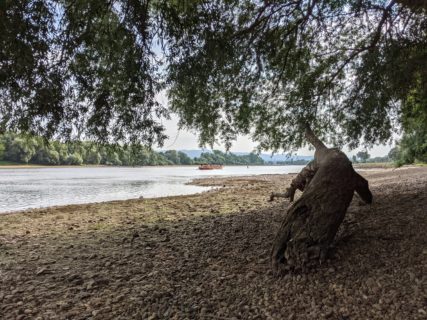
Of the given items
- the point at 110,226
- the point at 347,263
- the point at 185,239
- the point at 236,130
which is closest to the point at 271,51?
the point at 236,130

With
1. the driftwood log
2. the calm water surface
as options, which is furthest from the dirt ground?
the calm water surface

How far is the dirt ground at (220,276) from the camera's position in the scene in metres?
3.32

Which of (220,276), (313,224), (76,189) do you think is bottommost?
(76,189)

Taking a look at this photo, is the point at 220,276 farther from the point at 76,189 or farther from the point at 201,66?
the point at 76,189

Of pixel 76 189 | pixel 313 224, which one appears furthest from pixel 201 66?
pixel 76 189

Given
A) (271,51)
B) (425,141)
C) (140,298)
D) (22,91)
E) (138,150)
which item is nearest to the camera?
(140,298)

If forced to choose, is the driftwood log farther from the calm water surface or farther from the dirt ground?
the calm water surface

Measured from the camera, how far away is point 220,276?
4246 mm

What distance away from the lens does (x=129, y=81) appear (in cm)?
513

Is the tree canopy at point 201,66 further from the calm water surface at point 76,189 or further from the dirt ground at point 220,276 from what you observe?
the calm water surface at point 76,189

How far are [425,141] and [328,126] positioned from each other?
1528 cm

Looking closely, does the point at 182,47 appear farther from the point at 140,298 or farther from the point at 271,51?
the point at 140,298

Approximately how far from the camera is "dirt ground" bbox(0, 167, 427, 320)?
3.32 metres

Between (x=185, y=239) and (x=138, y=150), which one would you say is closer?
(x=138, y=150)
